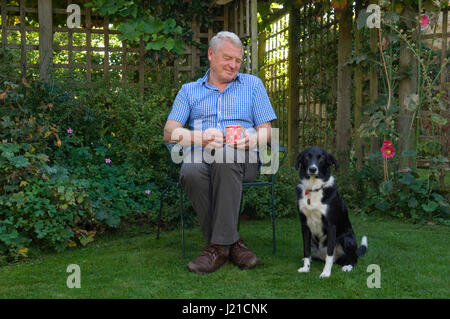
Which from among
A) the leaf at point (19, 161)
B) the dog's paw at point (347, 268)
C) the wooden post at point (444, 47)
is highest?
the wooden post at point (444, 47)

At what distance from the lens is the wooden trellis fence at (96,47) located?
4.57 metres

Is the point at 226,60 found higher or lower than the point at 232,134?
higher

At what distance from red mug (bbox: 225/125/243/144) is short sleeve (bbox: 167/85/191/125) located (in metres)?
0.34

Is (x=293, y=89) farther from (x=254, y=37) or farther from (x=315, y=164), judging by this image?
(x=315, y=164)

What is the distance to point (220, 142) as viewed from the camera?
268cm

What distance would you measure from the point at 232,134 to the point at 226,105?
249mm

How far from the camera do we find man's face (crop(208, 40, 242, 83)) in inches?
111

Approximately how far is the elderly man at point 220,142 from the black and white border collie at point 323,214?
34cm

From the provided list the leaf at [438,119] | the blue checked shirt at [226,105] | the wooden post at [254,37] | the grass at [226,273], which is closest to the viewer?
the grass at [226,273]

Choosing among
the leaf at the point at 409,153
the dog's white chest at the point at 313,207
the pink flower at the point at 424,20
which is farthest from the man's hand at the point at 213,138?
the pink flower at the point at 424,20

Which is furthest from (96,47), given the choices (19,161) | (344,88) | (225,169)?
(225,169)

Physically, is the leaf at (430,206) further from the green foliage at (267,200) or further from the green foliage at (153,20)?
the green foliage at (153,20)

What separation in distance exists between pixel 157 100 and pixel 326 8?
1917mm

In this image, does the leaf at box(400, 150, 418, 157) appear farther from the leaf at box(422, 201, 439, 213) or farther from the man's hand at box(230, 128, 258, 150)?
the man's hand at box(230, 128, 258, 150)
